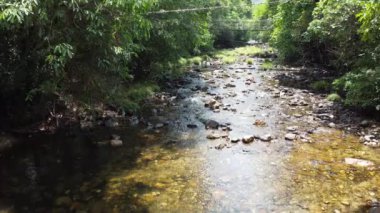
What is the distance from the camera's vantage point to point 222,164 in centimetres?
778

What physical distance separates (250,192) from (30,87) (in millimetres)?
5432

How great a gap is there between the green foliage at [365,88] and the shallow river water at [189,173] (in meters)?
1.36

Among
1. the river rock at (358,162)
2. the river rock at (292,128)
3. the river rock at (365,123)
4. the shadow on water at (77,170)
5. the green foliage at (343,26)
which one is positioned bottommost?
the river rock at (292,128)

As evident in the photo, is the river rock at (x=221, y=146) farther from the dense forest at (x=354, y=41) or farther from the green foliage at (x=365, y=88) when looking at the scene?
the green foliage at (x=365, y=88)

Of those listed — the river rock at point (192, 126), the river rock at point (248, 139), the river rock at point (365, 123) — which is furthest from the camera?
the river rock at point (192, 126)

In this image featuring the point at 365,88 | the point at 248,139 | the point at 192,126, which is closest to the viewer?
the point at 248,139

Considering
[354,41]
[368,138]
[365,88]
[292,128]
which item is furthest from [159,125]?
[354,41]

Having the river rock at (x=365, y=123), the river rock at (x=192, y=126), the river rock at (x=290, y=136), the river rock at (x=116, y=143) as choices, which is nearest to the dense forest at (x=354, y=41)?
the river rock at (x=365, y=123)

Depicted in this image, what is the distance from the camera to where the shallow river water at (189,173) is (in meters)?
6.01

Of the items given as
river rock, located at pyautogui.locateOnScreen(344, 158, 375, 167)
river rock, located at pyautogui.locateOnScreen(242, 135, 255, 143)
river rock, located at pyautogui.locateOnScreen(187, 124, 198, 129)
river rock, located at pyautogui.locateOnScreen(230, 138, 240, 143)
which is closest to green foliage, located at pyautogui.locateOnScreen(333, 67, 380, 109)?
river rock, located at pyautogui.locateOnScreen(344, 158, 375, 167)

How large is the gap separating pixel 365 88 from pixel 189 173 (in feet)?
19.1

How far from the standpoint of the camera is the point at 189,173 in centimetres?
730

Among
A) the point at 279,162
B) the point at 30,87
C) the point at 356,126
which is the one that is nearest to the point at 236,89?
the point at 356,126

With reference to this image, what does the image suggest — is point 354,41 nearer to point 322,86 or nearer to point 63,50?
point 322,86
